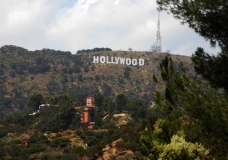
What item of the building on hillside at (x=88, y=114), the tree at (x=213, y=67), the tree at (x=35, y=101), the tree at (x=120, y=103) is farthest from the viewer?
the tree at (x=35, y=101)

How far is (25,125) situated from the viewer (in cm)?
10406

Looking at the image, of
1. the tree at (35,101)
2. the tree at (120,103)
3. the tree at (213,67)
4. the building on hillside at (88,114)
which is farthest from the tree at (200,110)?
the tree at (35,101)

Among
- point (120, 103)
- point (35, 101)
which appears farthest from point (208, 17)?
point (35, 101)

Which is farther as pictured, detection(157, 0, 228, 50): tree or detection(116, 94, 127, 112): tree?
detection(116, 94, 127, 112): tree

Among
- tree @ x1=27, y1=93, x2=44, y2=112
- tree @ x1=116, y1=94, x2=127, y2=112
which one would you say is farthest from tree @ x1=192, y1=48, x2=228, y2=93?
tree @ x1=27, y1=93, x2=44, y2=112

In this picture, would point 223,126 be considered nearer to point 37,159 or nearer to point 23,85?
point 37,159

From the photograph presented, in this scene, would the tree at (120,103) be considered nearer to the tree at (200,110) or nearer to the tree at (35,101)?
the tree at (35,101)

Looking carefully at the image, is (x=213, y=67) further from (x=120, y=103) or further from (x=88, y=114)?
(x=120, y=103)

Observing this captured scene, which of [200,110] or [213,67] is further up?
[213,67]

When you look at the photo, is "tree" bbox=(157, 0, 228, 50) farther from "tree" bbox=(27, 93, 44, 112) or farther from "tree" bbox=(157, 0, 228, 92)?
"tree" bbox=(27, 93, 44, 112)

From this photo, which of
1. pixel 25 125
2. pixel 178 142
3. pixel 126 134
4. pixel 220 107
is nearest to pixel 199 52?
pixel 220 107

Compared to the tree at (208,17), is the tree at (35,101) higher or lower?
lower

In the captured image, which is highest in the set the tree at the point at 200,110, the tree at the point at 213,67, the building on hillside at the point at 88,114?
the tree at the point at 213,67

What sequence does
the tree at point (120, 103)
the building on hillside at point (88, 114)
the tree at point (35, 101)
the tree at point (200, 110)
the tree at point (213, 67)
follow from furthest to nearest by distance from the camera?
1. the tree at point (35, 101)
2. the tree at point (120, 103)
3. the building on hillside at point (88, 114)
4. the tree at point (213, 67)
5. the tree at point (200, 110)
